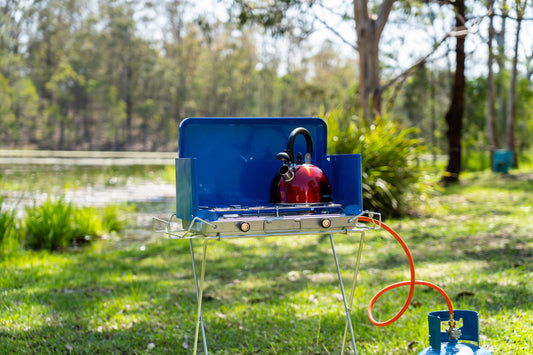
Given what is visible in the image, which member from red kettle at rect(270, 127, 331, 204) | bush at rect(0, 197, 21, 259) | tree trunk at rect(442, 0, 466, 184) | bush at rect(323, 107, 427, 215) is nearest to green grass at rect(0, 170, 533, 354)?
bush at rect(0, 197, 21, 259)

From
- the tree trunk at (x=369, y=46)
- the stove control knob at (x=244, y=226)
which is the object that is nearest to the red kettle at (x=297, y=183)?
the stove control knob at (x=244, y=226)

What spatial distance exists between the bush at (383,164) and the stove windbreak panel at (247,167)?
590cm

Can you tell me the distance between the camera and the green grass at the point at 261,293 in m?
3.57

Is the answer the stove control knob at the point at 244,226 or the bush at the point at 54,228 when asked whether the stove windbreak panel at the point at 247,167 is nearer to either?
the stove control knob at the point at 244,226

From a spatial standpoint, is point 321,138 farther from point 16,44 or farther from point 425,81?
point 16,44

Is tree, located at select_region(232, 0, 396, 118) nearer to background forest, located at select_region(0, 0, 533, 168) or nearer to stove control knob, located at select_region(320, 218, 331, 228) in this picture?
stove control knob, located at select_region(320, 218, 331, 228)

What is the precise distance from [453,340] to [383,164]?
688cm

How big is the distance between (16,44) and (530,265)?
55.5m

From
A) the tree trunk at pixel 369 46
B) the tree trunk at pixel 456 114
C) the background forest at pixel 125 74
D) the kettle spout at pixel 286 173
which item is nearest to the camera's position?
the kettle spout at pixel 286 173

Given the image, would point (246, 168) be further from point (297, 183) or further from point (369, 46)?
point (369, 46)

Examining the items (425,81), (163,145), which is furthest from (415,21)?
(163,145)

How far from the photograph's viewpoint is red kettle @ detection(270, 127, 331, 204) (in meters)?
2.42

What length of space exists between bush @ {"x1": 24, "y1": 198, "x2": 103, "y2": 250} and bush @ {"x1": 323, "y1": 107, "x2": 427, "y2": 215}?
13.3 ft

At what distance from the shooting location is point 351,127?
30.2 feet
